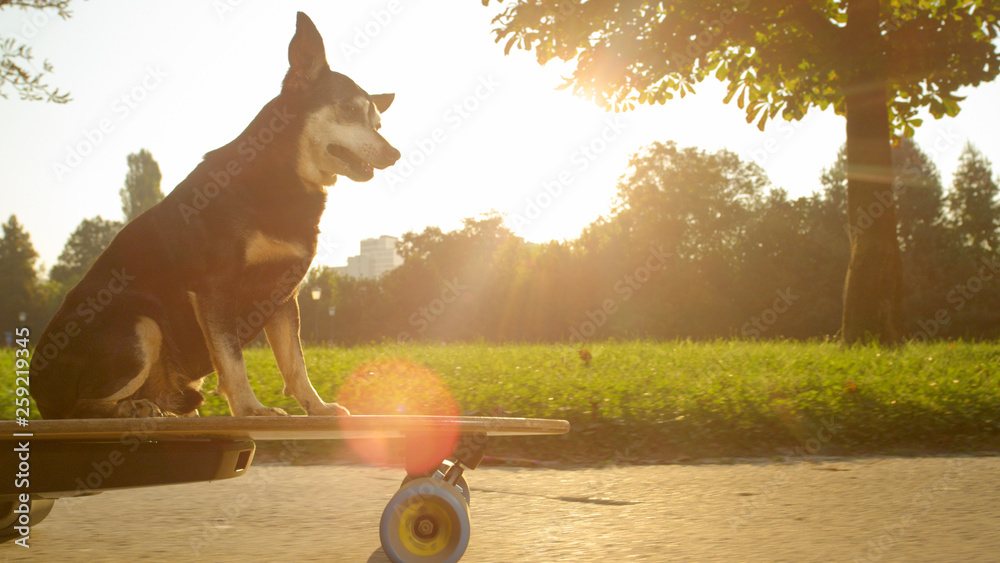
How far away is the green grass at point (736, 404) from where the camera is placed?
6.33 metres

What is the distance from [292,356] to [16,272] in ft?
263

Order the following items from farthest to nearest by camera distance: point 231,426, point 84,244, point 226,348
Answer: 1. point 84,244
2. point 226,348
3. point 231,426

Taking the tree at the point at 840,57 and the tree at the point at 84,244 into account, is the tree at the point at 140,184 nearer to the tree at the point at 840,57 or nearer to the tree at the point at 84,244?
the tree at the point at 84,244

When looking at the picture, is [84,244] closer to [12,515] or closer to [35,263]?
[35,263]

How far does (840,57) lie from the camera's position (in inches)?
400

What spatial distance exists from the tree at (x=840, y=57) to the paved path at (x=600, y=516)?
630cm

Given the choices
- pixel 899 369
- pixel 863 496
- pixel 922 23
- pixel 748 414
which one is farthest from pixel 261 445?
pixel 922 23

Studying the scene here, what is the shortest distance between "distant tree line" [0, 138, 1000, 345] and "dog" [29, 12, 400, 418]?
3359 centimetres

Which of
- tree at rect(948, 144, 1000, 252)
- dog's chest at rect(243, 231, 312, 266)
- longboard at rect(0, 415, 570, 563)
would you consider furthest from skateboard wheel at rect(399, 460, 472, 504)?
tree at rect(948, 144, 1000, 252)

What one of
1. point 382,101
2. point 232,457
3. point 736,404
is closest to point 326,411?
point 232,457

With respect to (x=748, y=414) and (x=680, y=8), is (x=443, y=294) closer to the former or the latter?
(x=680, y=8)

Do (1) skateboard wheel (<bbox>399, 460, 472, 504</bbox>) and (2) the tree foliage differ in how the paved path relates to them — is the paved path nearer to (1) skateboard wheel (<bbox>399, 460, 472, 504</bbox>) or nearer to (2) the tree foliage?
(1) skateboard wheel (<bbox>399, 460, 472, 504</bbox>)

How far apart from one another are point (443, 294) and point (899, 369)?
38618 mm

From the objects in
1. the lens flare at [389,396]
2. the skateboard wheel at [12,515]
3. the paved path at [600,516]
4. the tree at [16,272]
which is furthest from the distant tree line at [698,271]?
the tree at [16,272]
